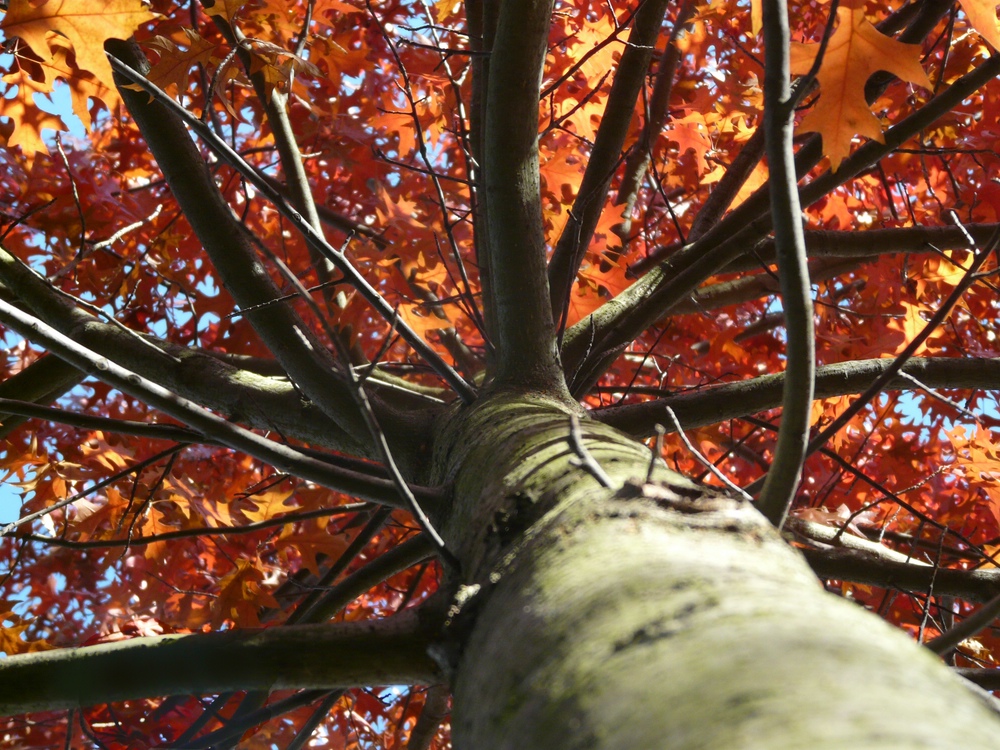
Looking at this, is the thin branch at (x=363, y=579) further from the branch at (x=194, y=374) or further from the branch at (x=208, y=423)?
the branch at (x=208, y=423)

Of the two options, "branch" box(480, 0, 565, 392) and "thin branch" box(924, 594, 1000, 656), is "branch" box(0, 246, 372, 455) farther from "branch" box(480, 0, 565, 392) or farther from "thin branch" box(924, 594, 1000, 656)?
"thin branch" box(924, 594, 1000, 656)

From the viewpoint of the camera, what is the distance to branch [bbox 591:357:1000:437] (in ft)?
6.15

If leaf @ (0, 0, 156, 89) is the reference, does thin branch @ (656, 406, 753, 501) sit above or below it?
below

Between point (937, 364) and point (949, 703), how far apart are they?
1707 mm

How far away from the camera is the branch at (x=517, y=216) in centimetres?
153

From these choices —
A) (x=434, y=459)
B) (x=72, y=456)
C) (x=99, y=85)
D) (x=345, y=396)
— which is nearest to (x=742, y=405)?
(x=434, y=459)

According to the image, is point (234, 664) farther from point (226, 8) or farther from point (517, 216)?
point (226, 8)

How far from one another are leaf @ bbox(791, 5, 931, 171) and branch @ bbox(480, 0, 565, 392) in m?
0.59

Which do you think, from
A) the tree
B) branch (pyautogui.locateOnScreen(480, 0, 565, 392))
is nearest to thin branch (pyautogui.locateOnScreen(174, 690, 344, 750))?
the tree

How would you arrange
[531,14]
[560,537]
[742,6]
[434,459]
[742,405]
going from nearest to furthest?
[560,537] < [531,14] < [434,459] < [742,405] < [742,6]

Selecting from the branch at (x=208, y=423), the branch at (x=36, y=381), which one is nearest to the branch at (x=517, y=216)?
the branch at (x=208, y=423)

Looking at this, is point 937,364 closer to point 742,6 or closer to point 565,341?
point 565,341

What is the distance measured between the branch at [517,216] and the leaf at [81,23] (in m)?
0.89

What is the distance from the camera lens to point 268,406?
191 cm
